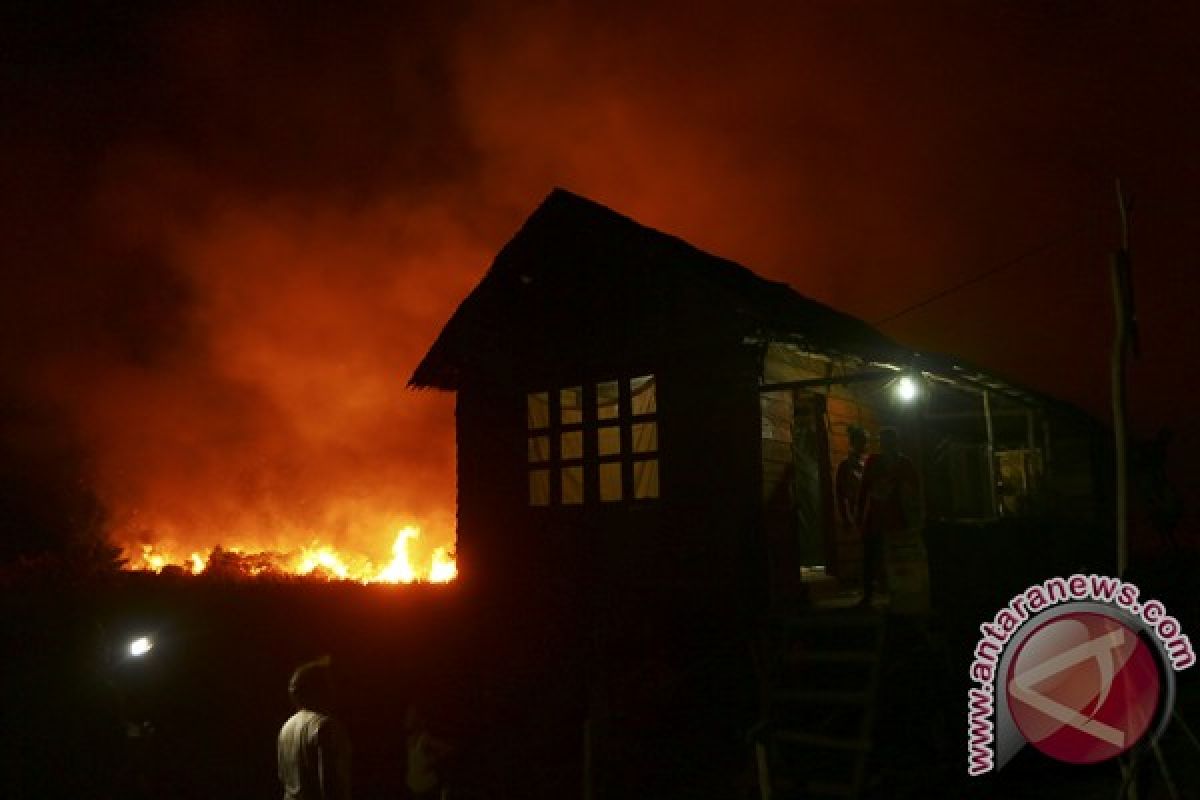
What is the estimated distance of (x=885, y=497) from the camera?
10914 mm

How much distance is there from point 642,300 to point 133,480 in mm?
31735

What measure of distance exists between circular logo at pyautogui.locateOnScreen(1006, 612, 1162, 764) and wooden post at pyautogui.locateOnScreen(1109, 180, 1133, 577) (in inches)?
A: 22.7

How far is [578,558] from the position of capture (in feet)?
45.0

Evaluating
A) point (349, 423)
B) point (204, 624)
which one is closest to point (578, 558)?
point (204, 624)

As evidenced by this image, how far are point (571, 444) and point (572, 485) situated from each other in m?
0.64

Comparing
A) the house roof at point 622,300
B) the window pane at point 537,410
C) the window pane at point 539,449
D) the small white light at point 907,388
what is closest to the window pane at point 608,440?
Result: the window pane at point 539,449

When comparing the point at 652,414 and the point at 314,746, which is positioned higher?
the point at 652,414

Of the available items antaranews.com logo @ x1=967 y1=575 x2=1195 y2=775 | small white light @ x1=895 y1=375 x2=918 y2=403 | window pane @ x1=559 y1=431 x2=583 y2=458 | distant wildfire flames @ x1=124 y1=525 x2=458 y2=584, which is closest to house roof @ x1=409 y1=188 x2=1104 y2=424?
small white light @ x1=895 y1=375 x2=918 y2=403

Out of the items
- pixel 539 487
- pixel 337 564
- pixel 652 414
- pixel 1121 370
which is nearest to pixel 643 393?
pixel 652 414

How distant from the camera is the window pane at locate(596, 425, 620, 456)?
44.6ft

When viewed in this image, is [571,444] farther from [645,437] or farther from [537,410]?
[645,437]

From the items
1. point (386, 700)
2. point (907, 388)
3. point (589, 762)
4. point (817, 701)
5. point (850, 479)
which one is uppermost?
point (907, 388)

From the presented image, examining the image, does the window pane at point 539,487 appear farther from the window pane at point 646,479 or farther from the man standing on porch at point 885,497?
the man standing on porch at point 885,497

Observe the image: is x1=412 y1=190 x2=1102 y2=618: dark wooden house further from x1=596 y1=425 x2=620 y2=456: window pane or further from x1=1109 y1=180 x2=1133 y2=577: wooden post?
x1=1109 y1=180 x2=1133 y2=577: wooden post
